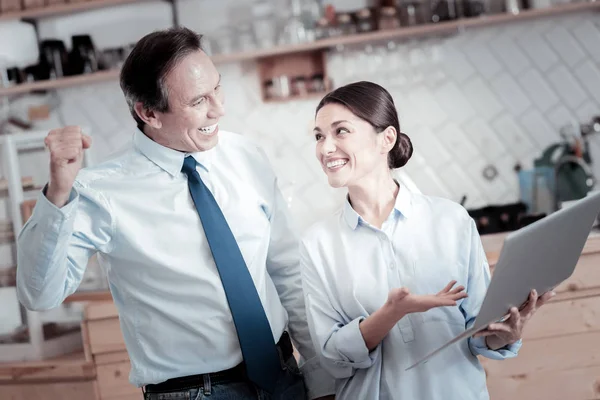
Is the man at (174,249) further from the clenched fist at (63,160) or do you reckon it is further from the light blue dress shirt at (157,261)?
the clenched fist at (63,160)

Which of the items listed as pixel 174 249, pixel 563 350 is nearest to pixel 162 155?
pixel 174 249

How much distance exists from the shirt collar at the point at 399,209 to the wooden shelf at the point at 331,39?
7.05 ft

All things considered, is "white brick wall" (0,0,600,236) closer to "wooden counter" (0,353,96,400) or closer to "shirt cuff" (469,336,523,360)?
"wooden counter" (0,353,96,400)

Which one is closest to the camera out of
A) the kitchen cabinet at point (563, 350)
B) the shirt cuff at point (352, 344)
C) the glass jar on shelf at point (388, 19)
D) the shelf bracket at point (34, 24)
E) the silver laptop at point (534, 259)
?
the silver laptop at point (534, 259)

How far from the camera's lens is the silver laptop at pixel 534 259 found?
4.37 ft

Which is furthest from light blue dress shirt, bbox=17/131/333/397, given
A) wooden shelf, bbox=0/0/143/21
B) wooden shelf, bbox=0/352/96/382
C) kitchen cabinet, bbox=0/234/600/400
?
wooden shelf, bbox=0/0/143/21

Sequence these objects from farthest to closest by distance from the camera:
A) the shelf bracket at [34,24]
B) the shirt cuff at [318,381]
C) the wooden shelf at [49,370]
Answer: the shelf bracket at [34,24]
the wooden shelf at [49,370]
the shirt cuff at [318,381]

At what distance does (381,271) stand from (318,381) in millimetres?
367

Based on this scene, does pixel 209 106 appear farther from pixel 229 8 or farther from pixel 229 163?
pixel 229 8

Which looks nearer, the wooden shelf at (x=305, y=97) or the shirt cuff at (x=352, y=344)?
the shirt cuff at (x=352, y=344)

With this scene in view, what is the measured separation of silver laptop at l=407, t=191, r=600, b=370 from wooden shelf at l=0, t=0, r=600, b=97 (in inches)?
90.8

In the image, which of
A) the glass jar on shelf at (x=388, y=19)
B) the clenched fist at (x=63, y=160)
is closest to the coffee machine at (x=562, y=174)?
the glass jar on shelf at (x=388, y=19)

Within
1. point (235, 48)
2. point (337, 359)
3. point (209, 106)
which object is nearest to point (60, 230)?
point (209, 106)

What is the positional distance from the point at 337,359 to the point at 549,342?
59.2 inches
